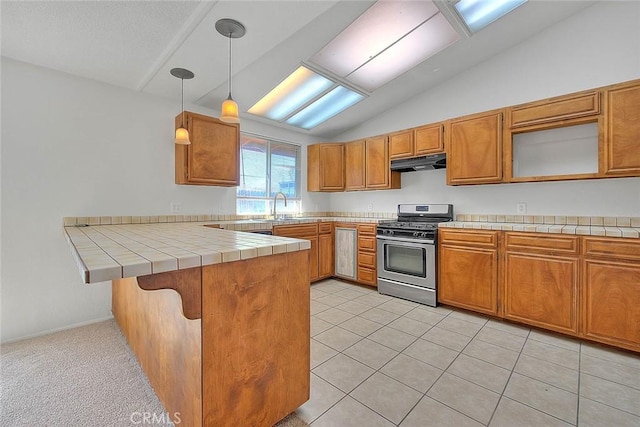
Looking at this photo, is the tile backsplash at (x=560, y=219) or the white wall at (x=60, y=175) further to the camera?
the tile backsplash at (x=560, y=219)

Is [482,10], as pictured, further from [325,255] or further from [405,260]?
[325,255]

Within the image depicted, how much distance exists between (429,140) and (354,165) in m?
1.25

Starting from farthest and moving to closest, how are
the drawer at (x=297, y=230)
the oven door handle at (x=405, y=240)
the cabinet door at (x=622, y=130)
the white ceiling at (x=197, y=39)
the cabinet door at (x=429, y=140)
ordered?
the drawer at (x=297, y=230) → the cabinet door at (x=429, y=140) → the oven door handle at (x=405, y=240) → the cabinet door at (x=622, y=130) → the white ceiling at (x=197, y=39)

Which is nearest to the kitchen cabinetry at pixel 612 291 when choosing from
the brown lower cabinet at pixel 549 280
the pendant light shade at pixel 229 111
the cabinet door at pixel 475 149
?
the brown lower cabinet at pixel 549 280

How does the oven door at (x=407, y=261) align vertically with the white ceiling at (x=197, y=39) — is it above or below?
below

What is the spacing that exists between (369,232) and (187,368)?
9.83 feet

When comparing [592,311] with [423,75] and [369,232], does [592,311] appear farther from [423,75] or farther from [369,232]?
[423,75]

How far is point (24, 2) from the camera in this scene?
1824 millimetres

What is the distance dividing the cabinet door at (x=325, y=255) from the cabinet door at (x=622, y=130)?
3.12 meters

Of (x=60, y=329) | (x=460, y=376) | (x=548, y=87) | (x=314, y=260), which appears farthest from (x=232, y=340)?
(x=548, y=87)

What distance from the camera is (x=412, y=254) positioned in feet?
11.1

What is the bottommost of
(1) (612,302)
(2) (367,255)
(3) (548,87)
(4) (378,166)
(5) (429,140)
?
(1) (612,302)

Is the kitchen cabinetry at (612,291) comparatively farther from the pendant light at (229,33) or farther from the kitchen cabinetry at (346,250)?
the pendant light at (229,33)

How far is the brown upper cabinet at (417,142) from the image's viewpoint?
3.43 meters
